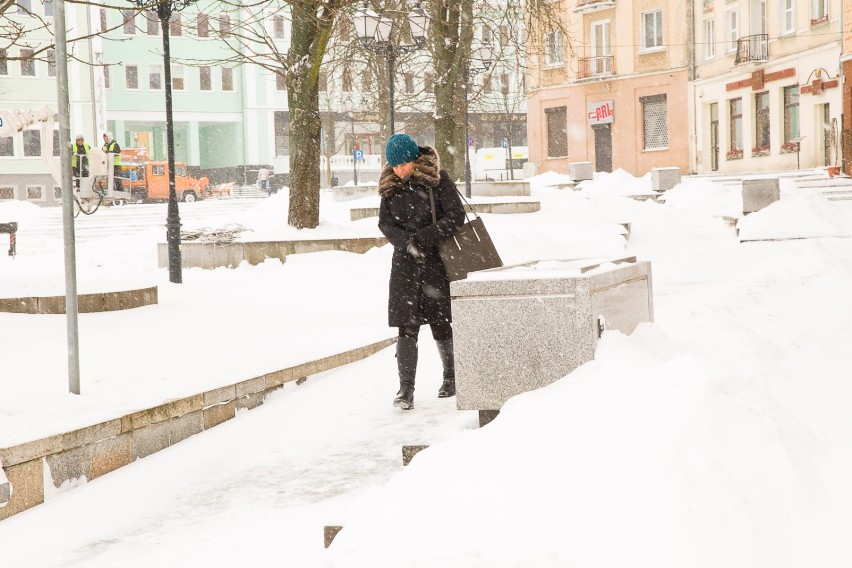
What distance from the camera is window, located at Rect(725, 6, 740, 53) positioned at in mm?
40553

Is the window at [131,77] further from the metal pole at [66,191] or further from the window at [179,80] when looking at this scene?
the metal pole at [66,191]

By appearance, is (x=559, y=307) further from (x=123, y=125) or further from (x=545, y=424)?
(x=123, y=125)

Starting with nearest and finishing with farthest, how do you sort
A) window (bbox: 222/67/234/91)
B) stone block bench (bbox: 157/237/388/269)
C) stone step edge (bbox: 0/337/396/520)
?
stone step edge (bbox: 0/337/396/520)
stone block bench (bbox: 157/237/388/269)
window (bbox: 222/67/234/91)

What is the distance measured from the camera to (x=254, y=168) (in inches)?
2389

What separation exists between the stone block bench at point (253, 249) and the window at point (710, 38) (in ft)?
100

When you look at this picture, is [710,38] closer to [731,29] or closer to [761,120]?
[731,29]

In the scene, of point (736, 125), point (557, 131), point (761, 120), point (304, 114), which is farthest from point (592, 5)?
point (304, 114)

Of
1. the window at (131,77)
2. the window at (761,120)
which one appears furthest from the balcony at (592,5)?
the window at (131,77)

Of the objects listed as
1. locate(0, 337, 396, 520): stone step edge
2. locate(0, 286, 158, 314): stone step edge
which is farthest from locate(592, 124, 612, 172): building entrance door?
locate(0, 337, 396, 520): stone step edge

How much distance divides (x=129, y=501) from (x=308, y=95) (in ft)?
40.2

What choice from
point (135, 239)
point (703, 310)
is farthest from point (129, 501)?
point (135, 239)

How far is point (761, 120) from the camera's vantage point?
130 ft

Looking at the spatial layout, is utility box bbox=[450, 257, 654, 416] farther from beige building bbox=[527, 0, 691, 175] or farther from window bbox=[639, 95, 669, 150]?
window bbox=[639, 95, 669, 150]

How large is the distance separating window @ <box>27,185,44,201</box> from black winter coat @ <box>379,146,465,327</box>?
4979cm
